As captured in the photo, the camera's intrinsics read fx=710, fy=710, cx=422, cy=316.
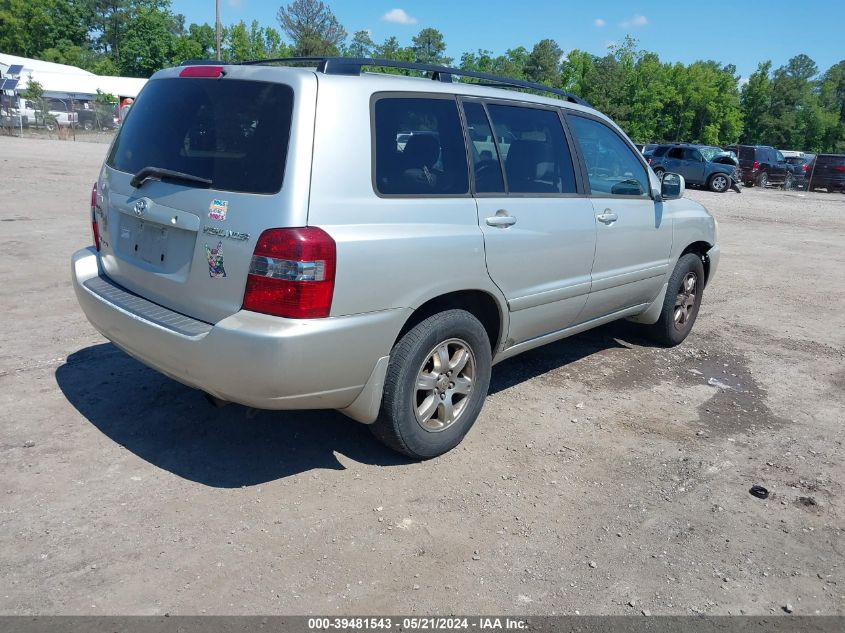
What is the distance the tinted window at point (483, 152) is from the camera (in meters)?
3.94

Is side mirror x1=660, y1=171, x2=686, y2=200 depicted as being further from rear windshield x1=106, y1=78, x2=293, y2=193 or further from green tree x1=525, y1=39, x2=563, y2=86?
green tree x1=525, y1=39, x2=563, y2=86

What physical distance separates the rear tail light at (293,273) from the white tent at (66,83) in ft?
201

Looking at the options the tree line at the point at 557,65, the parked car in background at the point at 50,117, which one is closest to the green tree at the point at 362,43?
the tree line at the point at 557,65

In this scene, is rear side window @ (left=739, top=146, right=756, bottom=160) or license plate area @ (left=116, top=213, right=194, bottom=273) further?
→ rear side window @ (left=739, top=146, right=756, bottom=160)

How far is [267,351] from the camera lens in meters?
3.02

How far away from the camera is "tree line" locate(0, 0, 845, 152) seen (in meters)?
62.1

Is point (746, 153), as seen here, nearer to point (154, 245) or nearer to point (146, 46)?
point (154, 245)

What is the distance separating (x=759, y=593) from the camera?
2984 millimetres

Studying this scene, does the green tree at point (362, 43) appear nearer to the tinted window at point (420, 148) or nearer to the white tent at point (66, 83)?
the white tent at point (66, 83)

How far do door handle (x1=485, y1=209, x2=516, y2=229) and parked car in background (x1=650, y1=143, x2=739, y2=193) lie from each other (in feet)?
84.4

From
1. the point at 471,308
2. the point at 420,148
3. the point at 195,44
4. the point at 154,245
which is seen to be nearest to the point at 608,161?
the point at 471,308

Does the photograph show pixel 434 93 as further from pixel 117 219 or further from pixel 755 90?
pixel 755 90

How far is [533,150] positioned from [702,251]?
2.68 m

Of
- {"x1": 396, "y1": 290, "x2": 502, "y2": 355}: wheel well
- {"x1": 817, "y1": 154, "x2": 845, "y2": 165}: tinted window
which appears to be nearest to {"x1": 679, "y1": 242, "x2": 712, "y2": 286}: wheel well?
{"x1": 396, "y1": 290, "x2": 502, "y2": 355}: wheel well
